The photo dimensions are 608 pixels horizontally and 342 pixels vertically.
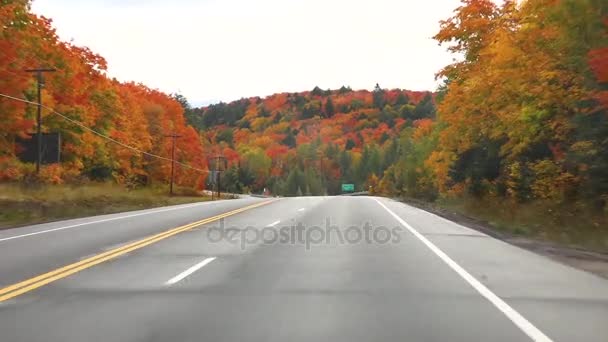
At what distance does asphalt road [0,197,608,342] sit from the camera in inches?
253

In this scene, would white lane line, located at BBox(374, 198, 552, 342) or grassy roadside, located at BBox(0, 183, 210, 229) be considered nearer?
white lane line, located at BBox(374, 198, 552, 342)

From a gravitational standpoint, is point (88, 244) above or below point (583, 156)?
below

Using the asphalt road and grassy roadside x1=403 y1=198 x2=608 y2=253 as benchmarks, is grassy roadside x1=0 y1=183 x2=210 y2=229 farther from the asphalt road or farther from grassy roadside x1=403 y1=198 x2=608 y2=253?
grassy roadside x1=403 y1=198 x2=608 y2=253

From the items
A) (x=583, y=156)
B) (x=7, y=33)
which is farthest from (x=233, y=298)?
(x=7, y=33)

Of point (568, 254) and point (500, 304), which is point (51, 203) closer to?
Answer: point (568, 254)

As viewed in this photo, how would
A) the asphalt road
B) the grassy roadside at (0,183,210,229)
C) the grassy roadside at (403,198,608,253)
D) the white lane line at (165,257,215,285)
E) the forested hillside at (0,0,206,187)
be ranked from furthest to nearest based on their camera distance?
the forested hillside at (0,0,206,187)
the grassy roadside at (0,183,210,229)
the grassy roadside at (403,198,608,253)
the white lane line at (165,257,215,285)
the asphalt road

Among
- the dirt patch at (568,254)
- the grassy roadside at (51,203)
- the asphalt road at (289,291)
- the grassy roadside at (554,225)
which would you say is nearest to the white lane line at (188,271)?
the asphalt road at (289,291)

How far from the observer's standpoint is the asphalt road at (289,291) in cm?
643

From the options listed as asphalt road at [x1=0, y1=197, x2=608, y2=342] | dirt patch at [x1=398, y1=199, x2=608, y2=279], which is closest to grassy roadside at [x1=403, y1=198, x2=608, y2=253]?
dirt patch at [x1=398, y1=199, x2=608, y2=279]

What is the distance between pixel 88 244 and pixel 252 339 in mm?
9528

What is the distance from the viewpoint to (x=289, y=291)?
28.6 ft

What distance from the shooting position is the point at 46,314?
7.10 m

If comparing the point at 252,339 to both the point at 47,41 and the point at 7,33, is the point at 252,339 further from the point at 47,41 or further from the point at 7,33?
the point at 47,41

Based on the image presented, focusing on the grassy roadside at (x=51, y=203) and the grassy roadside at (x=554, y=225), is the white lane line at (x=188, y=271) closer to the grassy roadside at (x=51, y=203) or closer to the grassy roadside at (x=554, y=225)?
the grassy roadside at (x=554, y=225)
